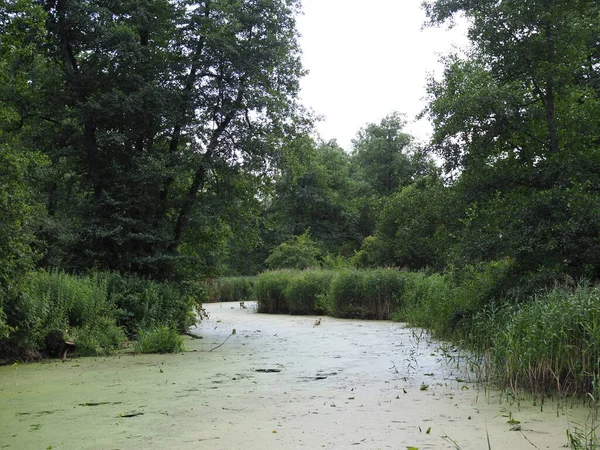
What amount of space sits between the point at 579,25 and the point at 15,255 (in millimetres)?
9186

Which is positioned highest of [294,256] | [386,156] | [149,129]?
[386,156]

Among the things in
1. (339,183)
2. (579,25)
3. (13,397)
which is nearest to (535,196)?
(579,25)

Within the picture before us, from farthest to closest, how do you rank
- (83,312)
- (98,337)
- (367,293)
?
(367,293) → (83,312) → (98,337)

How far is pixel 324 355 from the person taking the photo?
9078mm

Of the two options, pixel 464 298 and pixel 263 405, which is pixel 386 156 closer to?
pixel 464 298

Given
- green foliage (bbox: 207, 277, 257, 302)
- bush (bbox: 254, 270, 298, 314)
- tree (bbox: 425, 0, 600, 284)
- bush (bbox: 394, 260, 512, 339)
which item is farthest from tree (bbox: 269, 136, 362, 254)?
tree (bbox: 425, 0, 600, 284)

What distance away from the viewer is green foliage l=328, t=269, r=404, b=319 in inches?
664

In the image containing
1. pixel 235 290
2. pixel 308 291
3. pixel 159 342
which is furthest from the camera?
pixel 235 290

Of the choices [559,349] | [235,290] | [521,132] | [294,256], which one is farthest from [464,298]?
[235,290]

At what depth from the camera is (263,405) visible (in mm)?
5352

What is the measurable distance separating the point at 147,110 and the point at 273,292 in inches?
383

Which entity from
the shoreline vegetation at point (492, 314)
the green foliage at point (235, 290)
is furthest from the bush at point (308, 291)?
the green foliage at point (235, 290)

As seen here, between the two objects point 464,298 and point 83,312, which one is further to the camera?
point 464,298

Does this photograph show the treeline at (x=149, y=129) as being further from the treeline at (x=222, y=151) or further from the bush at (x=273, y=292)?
the bush at (x=273, y=292)
